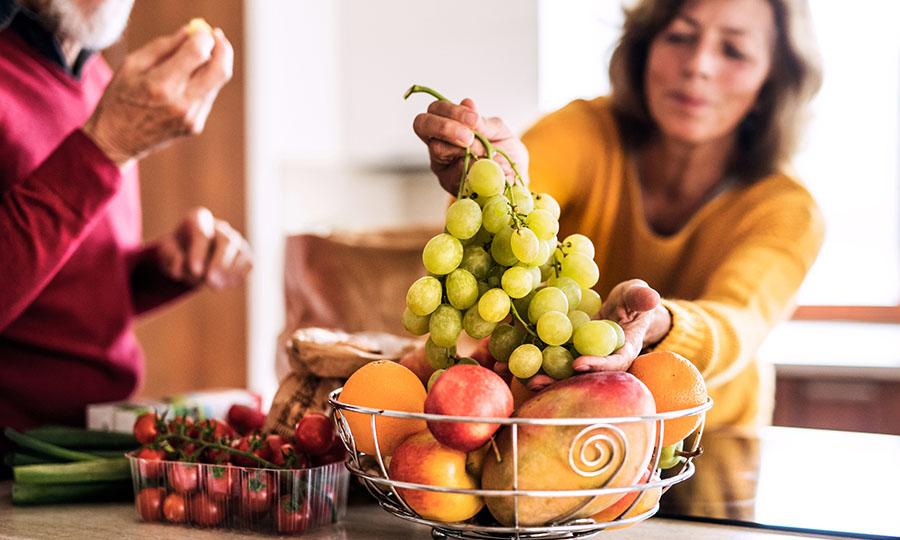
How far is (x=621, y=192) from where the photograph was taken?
157 centimetres

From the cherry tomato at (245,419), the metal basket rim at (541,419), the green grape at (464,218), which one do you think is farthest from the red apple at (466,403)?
the cherry tomato at (245,419)

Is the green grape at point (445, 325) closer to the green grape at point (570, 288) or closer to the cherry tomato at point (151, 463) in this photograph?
the green grape at point (570, 288)

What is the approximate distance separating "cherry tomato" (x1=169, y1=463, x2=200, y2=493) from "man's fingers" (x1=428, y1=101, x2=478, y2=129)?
39cm

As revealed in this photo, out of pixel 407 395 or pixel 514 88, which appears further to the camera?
pixel 514 88

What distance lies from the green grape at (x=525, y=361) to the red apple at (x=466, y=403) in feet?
0.09

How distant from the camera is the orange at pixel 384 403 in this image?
69cm

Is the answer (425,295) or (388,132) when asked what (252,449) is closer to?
(425,295)

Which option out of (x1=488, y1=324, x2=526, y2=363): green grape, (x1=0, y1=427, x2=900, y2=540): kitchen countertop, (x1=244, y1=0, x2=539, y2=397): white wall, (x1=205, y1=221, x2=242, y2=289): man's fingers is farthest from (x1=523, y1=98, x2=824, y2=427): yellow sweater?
(x1=244, y1=0, x2=539, y2=397): white wall

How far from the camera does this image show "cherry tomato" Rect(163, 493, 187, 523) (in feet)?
2.69

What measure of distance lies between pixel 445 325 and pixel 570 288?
0.10m

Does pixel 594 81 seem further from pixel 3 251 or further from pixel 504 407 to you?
pixel 504 407

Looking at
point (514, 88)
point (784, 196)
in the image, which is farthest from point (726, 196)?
point (514, 88)

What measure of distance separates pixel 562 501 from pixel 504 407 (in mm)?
75

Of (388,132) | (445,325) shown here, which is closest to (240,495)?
(445,325)
